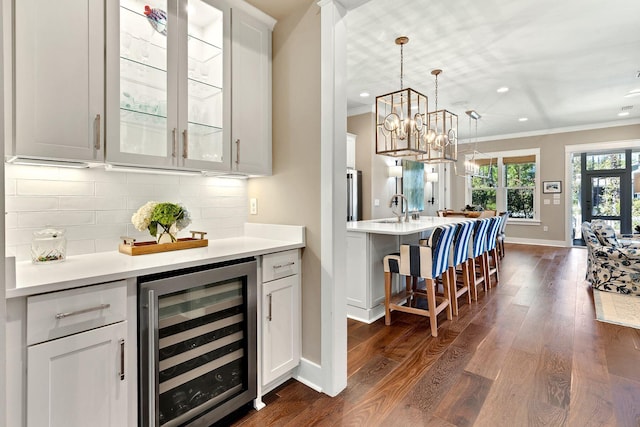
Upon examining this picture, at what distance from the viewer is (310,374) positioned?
2012 mm

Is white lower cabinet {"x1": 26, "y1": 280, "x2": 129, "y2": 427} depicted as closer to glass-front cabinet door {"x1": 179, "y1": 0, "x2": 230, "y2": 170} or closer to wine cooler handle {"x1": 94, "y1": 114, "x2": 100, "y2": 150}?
wine cooler handle {"x1": 94, "y1": 114, "x2": 100, "y2": 150}

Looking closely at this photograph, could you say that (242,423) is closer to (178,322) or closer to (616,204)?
(178,322)

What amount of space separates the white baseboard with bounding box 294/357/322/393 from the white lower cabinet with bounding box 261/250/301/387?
0.05 m

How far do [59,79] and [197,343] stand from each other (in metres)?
1.33

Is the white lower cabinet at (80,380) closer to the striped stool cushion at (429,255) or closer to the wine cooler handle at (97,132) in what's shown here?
the wine cooler handle at (97,132)

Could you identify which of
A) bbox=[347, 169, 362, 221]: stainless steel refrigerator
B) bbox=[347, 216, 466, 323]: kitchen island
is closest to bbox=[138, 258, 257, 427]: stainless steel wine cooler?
bbox=[347, 216, 466, 323]: kitchen island

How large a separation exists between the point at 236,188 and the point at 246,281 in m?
0.88

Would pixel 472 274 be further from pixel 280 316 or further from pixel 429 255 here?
pixel 280 316

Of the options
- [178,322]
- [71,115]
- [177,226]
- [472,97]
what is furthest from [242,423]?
[472,97]

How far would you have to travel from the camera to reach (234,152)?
6.54 feet

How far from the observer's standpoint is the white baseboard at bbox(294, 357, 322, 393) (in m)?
1.97

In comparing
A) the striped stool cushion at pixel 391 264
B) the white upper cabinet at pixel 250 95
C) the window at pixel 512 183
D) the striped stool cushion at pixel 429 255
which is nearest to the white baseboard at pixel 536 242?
the window at pixel 512 183

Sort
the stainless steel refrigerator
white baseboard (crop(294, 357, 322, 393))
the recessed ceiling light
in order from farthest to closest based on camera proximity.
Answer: the stainless steel refrigerator, the recessed ceiling light, white baseboard (crop(294, 357, 322, 393))

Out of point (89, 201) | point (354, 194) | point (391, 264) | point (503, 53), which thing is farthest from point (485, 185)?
point (89, 201)
